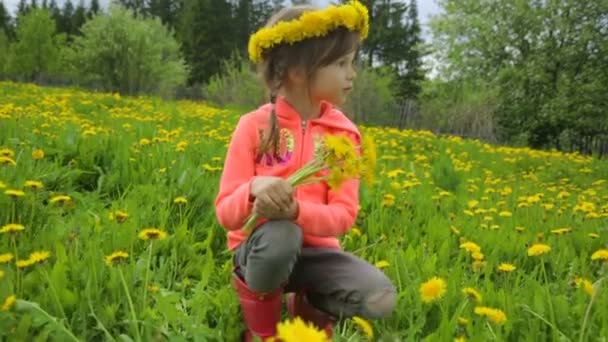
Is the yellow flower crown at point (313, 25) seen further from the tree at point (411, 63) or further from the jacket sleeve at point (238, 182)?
the tree at point (411, 63)

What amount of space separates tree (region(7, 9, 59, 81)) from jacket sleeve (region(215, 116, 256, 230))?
38277mm

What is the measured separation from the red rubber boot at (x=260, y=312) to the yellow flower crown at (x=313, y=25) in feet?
2.48

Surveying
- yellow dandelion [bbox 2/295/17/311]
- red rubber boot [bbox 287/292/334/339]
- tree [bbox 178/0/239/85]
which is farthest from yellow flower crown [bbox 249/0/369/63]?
tree [bbox 178/0/239/85]

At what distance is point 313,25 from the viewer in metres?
1.75

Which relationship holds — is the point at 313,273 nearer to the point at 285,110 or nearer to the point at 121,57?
the point at 285,110

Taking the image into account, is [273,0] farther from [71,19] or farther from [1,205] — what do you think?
[1,205]

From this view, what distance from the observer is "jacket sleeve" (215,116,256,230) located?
168 cm

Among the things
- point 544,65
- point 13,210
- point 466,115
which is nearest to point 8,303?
point 13,210

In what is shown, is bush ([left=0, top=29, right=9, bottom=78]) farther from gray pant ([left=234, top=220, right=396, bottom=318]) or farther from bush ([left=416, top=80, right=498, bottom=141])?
gray pant ([left=234, top=220, right=396, bottom=318])

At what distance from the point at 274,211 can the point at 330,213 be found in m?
0.24

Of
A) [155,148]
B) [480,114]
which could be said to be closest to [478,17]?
[480,114]

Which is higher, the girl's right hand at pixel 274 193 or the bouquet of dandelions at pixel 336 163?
the bouquet of dandelions at pixel 336 163

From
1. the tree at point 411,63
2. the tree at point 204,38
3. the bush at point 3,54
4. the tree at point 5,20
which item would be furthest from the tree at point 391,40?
the tree at point 5,20

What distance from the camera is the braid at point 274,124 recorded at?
6.03ft
